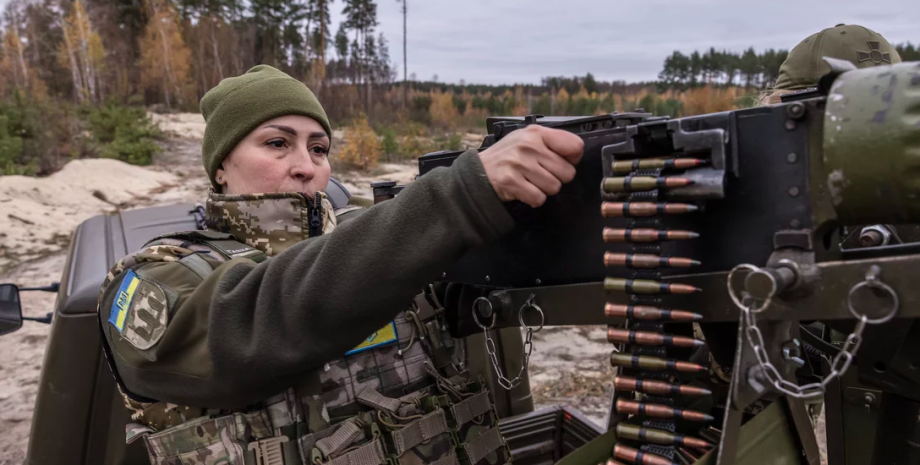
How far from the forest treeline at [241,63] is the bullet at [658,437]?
744 inches

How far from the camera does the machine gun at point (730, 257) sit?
1235mm

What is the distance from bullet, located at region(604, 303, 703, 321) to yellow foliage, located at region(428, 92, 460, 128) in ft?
110

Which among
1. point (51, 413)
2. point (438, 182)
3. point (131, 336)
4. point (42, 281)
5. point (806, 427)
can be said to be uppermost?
point (438, 182)

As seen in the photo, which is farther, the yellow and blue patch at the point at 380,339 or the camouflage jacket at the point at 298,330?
the yellow and blue patch at the point at 380,339

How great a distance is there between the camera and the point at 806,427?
169 cm

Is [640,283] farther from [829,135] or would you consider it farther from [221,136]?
[221,136]

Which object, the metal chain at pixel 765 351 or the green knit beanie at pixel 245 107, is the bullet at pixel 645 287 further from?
the green knit beanie at pixel 245 107

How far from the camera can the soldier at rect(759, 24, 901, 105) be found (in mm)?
3555

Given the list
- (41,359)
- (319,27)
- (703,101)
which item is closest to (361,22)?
(319,27)

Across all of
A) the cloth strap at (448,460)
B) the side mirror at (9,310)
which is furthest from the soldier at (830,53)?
the side mirror at (9,310)

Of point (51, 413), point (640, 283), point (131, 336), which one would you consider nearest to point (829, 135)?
point (640, 283)

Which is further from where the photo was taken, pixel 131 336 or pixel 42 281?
pixel 42 281

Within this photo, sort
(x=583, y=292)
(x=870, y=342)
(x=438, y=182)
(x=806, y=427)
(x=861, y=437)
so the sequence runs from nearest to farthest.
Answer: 1. (x=438, y=182)
2. (x=806, y=427)
3. (x=583, y=292)
4. (x=870, y=342)
5. (x=861, y=437)

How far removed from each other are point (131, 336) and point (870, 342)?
2.24 m
